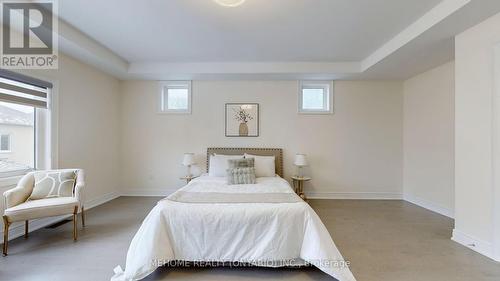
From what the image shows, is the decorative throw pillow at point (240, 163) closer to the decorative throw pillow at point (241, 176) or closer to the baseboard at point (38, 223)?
the decorative throw pillow at point (241, 176)

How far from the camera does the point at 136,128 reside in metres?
5.10

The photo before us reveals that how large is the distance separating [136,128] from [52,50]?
6.76ft

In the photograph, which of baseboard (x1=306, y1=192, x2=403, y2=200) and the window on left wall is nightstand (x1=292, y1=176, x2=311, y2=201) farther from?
the window on left wall

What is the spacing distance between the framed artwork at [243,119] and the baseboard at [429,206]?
3.41 m

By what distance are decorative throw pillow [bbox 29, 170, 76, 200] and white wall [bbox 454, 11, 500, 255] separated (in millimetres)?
5016

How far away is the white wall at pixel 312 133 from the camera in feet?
16.2

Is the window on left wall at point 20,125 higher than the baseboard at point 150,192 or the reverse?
higher

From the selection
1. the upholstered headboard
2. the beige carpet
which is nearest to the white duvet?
the beige carpet

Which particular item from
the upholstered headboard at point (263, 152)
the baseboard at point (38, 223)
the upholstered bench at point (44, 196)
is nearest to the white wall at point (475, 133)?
the upholstered headboard at point (263, 152)

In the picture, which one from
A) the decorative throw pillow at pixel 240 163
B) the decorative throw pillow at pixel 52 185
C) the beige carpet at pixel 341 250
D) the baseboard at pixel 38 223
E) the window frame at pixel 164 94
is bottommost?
the beige carpet at pixel 341 250

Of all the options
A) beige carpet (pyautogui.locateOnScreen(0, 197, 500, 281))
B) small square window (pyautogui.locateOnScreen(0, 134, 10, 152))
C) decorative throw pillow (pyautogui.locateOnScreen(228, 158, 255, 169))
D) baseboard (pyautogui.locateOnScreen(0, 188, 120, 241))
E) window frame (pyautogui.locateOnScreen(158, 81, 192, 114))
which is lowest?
beige carpet (pyautogui.locateOnScreen(0, 197, 500, 281))

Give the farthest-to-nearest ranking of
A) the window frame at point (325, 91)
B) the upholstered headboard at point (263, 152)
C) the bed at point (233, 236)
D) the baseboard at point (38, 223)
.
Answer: the window frame at point (325, 91)
the upholstered headboard at point (263, 152)
the baseboard at point (38, 223)
the bed at point (233, 236)

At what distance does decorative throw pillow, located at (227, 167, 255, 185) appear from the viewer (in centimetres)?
362

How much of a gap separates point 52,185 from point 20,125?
38.9 inches
